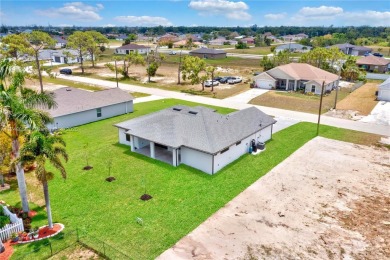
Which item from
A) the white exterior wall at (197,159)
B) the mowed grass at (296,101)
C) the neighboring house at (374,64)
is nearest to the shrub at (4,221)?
the white exterior wall at (197,159)

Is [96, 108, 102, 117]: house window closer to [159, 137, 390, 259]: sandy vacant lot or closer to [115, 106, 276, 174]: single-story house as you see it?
[115, 106, 276, 174]: single-story house

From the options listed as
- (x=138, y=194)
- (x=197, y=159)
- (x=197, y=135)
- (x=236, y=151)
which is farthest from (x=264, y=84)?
(x=138, y=194)

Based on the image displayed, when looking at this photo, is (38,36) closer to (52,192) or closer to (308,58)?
(308,58)

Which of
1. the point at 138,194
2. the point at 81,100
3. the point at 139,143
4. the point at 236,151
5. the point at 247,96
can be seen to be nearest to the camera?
the point at 138,194

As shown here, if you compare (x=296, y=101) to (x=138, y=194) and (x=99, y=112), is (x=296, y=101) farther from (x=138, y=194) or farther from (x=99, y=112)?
(x=138, y=194)

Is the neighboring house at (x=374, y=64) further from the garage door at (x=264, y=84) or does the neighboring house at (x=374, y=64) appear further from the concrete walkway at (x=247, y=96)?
the concrete walkway at (x=247, y=96)

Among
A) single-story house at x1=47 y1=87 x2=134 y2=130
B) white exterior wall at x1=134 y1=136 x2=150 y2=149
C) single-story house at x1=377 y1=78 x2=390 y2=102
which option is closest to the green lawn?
white exterior wall at x1=134 y1=136 x2=150 y2=149

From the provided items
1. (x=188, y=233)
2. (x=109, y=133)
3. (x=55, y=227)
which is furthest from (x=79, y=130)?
(x=188, y=233)
